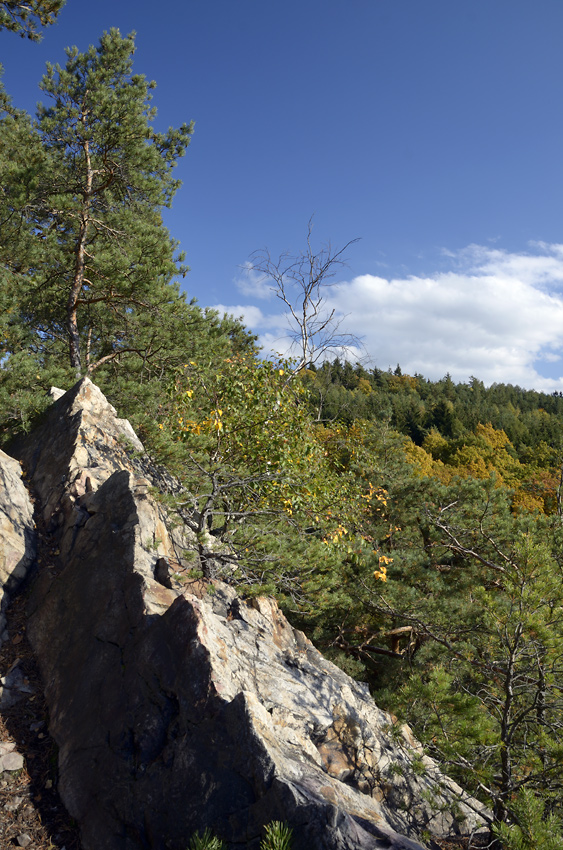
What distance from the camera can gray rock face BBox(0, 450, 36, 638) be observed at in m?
6.22

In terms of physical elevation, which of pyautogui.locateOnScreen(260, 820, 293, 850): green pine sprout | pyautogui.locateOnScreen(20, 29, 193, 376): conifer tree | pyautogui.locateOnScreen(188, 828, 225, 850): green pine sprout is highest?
pyautogui.locateOnScreen(20, 29, 193, 376): conifer tree

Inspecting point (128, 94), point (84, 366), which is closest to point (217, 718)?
point (84, 366)

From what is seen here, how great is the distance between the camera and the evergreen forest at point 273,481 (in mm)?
Result: 5246

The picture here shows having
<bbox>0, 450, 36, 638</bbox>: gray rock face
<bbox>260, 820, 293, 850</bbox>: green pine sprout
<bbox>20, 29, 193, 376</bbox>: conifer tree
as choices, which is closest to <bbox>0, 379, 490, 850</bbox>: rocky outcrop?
<bbox>260, 820, 293, 850</bbox>: green pine sprout

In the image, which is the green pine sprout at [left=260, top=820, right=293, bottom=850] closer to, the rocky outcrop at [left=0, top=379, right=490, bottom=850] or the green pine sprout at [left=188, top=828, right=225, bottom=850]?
the rocky outcrop at [left=0, top=379, right=490, bottom=850]

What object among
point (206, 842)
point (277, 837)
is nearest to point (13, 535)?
point (206, 842)

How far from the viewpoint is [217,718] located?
13.0 feet

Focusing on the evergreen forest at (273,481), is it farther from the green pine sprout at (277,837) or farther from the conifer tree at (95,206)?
the green pine sprout at (277,837)

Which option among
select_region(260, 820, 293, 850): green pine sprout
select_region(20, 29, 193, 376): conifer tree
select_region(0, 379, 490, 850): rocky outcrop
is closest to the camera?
select_region(260, 820, 293, 850): green pine sprout

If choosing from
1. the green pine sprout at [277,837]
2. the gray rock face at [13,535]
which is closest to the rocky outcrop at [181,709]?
the green pine sprout at [277,837]

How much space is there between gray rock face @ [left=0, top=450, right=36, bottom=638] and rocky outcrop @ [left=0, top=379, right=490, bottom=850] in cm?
26

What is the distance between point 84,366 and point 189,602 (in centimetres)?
1087

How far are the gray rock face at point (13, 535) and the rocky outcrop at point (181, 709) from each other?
26 centimetres

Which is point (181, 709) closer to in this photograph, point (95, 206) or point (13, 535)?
point (13, 535)
